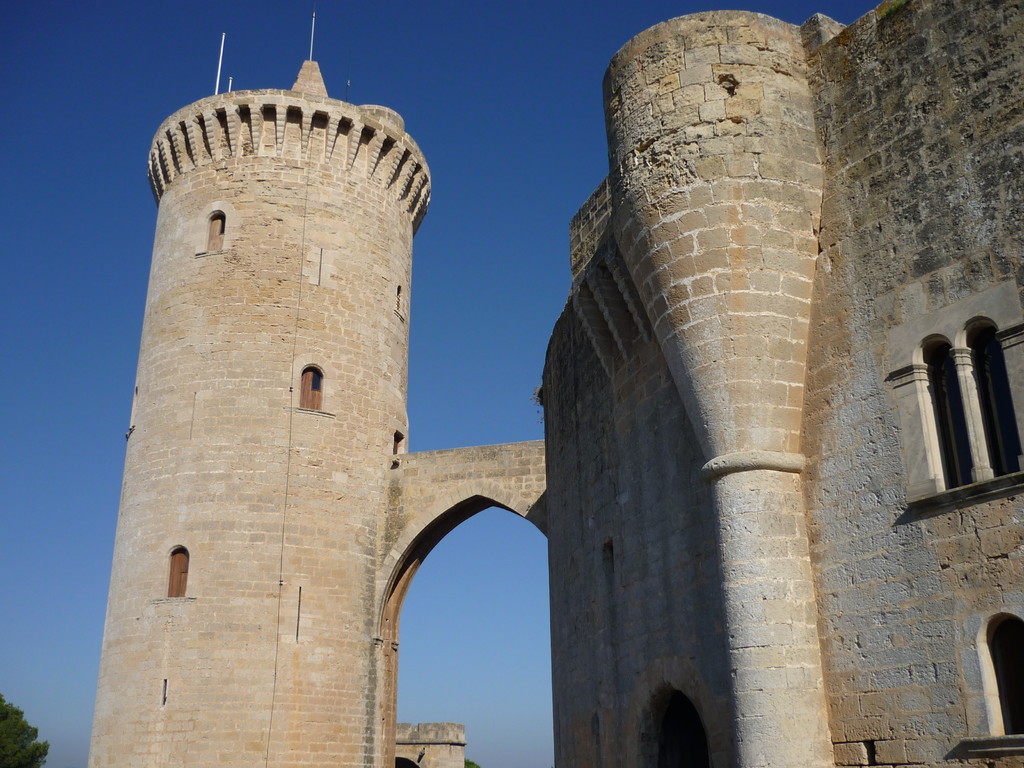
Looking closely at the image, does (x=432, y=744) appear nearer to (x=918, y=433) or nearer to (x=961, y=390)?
(x=918, y=433)

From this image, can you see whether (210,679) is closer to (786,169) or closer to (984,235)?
(786,169)

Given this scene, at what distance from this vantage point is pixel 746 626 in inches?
260

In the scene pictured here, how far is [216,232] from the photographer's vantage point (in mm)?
18766

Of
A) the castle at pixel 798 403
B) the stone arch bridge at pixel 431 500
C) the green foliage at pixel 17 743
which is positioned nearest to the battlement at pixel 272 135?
the stone arch bridge at pixel 431 500

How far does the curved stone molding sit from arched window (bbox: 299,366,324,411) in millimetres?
12012

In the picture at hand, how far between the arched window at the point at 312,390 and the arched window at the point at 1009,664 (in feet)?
44.9

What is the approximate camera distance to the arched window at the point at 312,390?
59.4 feet

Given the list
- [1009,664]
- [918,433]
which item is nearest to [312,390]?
[918,433]

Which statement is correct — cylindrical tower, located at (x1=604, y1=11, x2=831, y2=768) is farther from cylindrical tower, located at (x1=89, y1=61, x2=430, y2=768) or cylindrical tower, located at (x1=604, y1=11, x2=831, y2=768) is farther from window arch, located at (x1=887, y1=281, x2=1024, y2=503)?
cylindrical tower, located at (x1=89, y1=61, x2=430, y2=768)

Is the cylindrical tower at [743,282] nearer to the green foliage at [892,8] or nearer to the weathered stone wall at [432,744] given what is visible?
the green foliage at [892,8]

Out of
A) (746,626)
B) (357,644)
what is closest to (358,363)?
(357,644)

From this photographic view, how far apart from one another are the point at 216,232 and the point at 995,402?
1522 centimetres

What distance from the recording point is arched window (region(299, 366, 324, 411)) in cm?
1809

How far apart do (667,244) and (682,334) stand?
2.18ft
